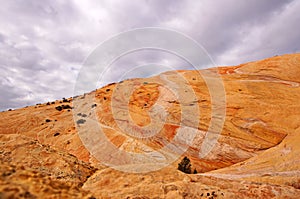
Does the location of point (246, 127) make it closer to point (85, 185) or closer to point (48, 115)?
point (85, 185)

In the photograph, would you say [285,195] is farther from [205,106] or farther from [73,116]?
[73,116]

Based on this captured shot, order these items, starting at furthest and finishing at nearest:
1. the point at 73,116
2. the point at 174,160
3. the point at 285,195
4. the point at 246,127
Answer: the point at 73,116 < the point at 246,127 < the point at 174,160 < the point at 285,195


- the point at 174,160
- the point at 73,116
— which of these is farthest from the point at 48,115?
the point at 174,160

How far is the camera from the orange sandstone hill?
981cm

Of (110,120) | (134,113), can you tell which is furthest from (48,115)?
(134,113)

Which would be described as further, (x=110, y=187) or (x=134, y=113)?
(x=134, y=113)

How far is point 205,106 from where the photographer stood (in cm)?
3931

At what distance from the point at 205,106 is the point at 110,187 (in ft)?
105

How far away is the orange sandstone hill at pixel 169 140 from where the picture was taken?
981cm

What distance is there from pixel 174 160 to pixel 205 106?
1653 cm

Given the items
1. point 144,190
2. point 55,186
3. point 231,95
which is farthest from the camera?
point 231,95

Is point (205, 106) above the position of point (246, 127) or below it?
above

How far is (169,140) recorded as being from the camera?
32.1 metres

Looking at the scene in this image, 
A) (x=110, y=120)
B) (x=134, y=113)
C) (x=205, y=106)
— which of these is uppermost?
(x=205, y=106)
